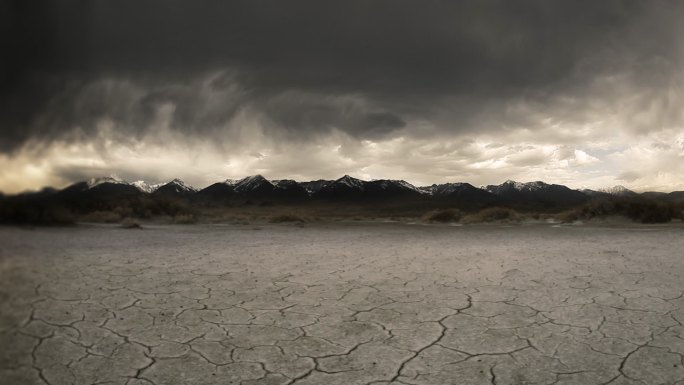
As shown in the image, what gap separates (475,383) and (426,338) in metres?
0.64

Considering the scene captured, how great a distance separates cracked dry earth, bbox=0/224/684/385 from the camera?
218cm

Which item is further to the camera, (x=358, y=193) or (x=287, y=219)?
(x=358, y=193)

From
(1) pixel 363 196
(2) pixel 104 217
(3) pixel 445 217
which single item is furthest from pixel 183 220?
(1) pixel 363 196

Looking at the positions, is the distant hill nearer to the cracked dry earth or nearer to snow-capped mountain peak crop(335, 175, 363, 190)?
snow-capped mountain peak crop(335, 175, 363, 190)

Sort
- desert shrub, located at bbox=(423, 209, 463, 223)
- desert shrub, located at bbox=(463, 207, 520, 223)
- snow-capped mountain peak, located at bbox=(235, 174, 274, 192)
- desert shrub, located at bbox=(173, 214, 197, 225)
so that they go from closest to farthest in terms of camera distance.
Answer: desert shrub, located at bbox=(173, 214, 197, 225)
desert shrub, located at bbox=(463, 207, 520, 223)
desert shrub, located at bbox=(423, 209, 463, 223)
snow-capped mountain peak, located at bbox=(235, 174, 274, 192)

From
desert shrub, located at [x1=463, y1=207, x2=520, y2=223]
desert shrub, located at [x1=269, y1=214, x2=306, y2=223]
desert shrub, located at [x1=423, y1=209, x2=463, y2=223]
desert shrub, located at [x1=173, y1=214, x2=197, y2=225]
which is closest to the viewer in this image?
desert shrub, located at [x1=173, y1=214, x2=197, y2=225]

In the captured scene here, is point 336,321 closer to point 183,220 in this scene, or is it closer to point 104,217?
point 104,217

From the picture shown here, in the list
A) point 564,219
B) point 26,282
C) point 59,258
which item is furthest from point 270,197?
point 26,282

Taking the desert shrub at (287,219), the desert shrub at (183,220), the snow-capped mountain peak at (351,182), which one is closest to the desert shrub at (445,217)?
the desert shrub at (287,219)

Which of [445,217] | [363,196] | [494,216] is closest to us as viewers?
[494,216]

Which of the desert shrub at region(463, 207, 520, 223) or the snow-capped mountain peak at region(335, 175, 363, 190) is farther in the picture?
the snow-capped mountain peak at region(335, 175, 363, 190)

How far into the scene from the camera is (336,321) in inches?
123

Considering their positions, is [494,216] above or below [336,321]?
above

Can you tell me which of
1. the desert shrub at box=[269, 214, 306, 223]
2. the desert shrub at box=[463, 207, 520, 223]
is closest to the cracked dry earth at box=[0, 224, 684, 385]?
the desert shrub at box=[463, 207, 520, 223]
